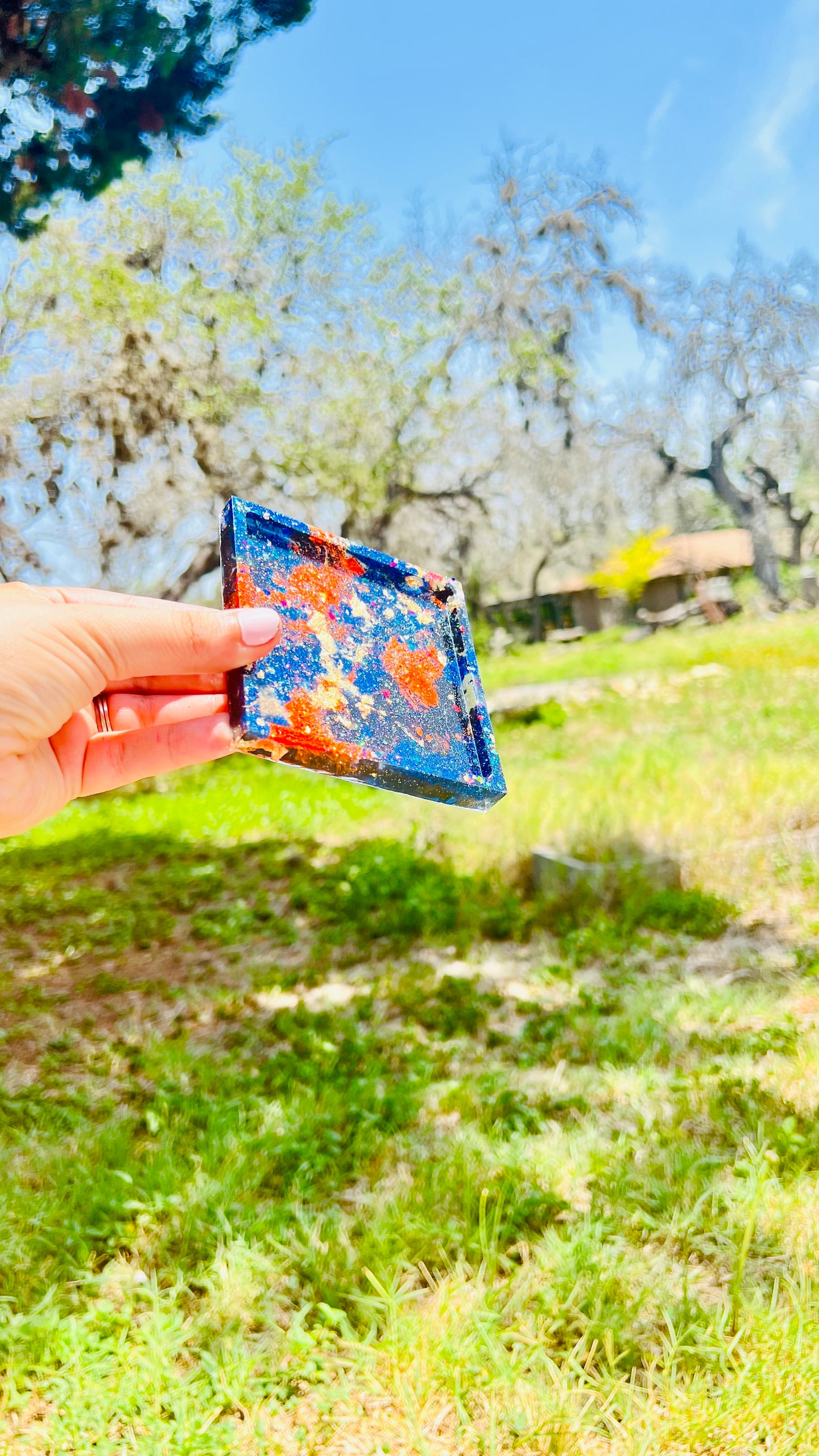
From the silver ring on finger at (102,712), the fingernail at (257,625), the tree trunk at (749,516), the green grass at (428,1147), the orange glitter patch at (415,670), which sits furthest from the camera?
the tree trunk at (749,516)

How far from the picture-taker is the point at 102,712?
1.96 metres

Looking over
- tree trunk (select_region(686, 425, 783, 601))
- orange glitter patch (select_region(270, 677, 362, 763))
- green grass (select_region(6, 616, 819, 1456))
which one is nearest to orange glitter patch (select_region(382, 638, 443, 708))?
orange glitter patch (select_region(270, 677, 362, 763))

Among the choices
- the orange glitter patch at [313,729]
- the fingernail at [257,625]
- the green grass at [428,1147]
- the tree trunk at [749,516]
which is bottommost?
the green grass at [428,1147]

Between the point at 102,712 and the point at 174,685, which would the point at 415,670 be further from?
the point at 102,712

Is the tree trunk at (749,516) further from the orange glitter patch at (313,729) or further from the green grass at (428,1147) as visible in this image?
the orange glitter patch at (313,729)

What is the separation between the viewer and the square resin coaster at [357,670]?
159 centimetres

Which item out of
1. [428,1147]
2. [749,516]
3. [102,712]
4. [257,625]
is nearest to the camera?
[257,625]

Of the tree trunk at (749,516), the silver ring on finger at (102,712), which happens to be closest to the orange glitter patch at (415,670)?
the silver ring on finger at (102,712)

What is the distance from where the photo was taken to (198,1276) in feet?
8.68

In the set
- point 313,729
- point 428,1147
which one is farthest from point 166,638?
point 428,1147

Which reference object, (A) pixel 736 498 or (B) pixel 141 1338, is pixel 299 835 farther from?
(A) pixel 736 498

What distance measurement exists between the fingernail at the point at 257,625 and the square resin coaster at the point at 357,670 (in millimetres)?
57

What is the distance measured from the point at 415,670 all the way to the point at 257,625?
0.40 metres

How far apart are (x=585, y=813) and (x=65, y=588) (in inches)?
196
